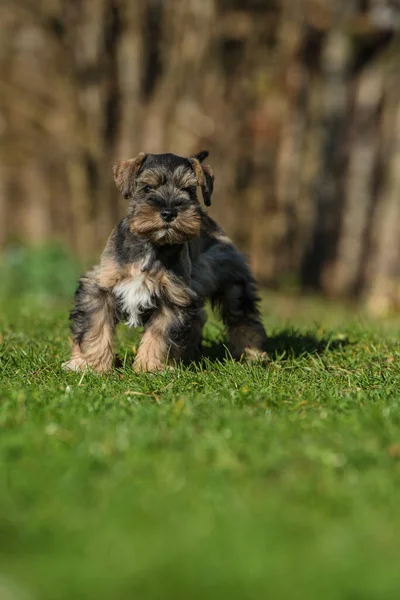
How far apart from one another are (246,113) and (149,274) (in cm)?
1356

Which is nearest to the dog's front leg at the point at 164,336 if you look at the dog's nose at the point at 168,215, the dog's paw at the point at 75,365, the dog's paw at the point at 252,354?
the dog's paw at the point at 75,365

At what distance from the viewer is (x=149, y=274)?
248 inches

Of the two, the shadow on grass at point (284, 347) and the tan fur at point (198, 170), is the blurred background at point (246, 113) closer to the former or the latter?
the shadow on grass at point (284, 347)

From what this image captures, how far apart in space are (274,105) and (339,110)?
1.36 meters

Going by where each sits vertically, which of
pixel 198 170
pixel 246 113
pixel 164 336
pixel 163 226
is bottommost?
pixel 164 336

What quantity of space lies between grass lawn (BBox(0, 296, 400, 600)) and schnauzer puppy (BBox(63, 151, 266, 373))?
350mm

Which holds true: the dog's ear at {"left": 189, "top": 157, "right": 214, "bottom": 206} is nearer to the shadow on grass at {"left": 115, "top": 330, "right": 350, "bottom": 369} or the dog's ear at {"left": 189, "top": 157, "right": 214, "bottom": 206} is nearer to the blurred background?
the shadow on grass at {"left": 115, "top": 330, "right": 350, "bottom": 369}

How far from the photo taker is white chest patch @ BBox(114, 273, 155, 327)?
6.28 m

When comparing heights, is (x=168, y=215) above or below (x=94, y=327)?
above

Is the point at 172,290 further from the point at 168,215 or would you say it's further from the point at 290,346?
the point at 290,346

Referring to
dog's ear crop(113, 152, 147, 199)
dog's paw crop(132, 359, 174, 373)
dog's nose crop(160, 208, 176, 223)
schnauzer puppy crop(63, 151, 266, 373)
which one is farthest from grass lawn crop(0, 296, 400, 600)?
dog's ear crop(113, 152, 147, 199)

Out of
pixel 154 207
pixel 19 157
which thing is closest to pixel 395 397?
pixel 154 207

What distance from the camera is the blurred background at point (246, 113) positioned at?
16.9 metres

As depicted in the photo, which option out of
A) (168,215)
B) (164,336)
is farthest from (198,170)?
(164,336)
